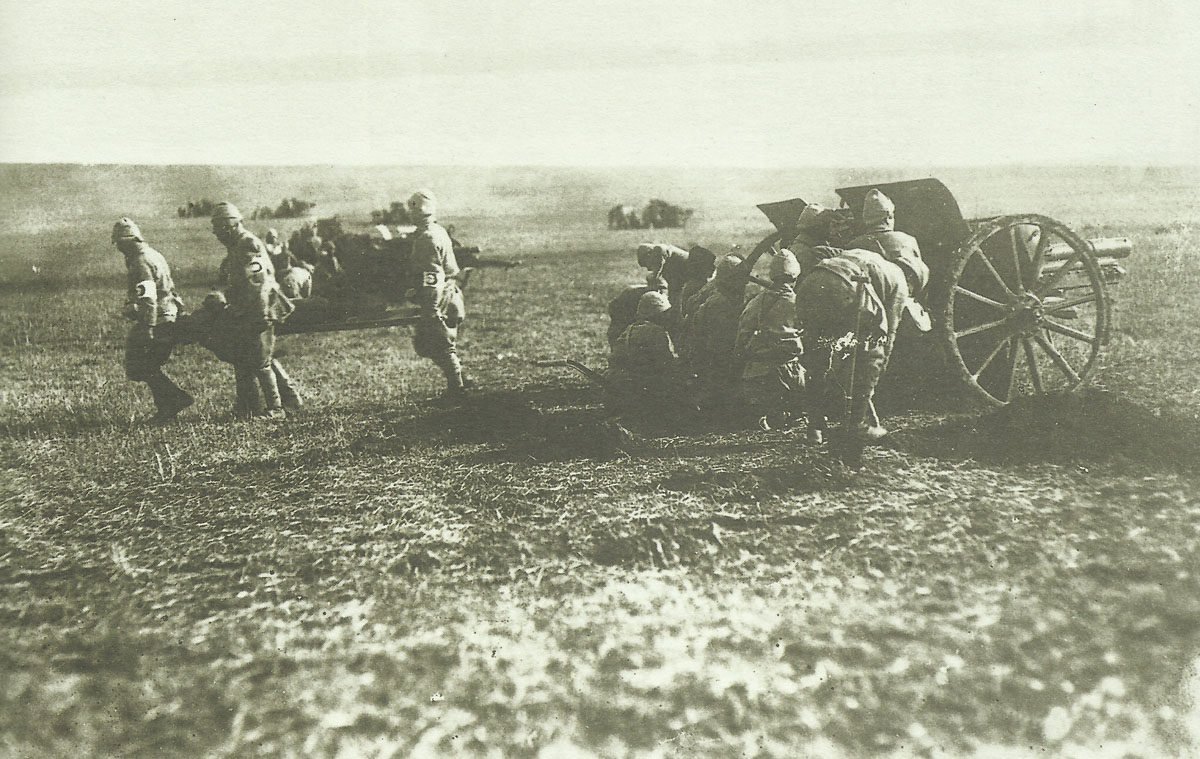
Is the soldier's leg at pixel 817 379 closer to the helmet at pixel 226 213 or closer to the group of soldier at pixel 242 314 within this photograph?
the group of soldier at pixel 242 314

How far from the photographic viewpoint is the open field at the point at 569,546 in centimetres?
301

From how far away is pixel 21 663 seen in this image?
3.34 metres

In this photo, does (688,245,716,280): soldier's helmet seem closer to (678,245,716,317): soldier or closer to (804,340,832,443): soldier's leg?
(678,245,716,317): soldier

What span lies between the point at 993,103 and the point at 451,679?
13.3 feet

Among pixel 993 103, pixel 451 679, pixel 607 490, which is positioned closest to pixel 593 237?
pixel 607 490

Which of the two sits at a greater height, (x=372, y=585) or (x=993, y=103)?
(x=993, y=103)

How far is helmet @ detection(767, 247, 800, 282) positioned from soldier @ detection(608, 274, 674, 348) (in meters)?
0.87

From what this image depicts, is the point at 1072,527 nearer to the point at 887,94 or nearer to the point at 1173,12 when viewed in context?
the point at 887,94

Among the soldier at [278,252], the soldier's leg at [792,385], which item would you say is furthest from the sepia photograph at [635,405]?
the soldier at [278,252]

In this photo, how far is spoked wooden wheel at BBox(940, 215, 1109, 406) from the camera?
385 cm

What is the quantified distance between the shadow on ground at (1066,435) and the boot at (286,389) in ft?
12.9

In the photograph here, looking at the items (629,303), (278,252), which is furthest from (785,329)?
(278,252)

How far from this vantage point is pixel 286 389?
4984 millimetres

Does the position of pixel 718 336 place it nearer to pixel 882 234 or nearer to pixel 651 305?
pixel 651 305
